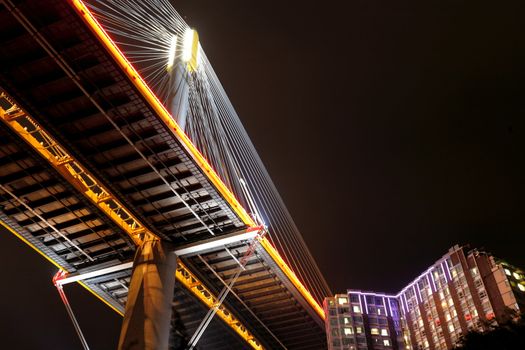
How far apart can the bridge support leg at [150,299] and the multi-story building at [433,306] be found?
2154 inches

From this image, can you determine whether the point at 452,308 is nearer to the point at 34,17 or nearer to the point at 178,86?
the point at 178,86

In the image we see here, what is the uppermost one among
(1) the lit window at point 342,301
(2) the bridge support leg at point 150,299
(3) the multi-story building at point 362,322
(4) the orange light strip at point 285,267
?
(1) the lit window at point 342,301

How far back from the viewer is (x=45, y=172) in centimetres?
3319

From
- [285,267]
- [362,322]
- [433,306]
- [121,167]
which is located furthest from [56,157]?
[433,306]

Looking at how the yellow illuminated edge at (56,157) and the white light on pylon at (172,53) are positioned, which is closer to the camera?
the yellow illuminated edge at (56,157)

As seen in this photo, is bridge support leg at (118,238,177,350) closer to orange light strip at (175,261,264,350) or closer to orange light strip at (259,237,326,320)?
orange light strip at (175,261,264,350)

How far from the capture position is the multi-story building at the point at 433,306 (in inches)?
2948

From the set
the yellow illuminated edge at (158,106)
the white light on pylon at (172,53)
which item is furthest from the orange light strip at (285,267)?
the white light on pylon at (172,53)

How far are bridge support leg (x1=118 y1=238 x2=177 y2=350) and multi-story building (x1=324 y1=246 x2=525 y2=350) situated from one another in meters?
54.7

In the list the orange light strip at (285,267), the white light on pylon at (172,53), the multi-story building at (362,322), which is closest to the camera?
the white light on pylon at (172,53)

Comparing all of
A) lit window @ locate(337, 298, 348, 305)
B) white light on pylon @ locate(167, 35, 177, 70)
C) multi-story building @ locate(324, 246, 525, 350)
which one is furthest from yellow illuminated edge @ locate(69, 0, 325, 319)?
lit window @ locate(337, 298, 348, 305)

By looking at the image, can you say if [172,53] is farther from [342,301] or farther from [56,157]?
[342,301]

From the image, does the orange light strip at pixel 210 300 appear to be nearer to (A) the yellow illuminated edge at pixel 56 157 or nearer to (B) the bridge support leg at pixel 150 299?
(A) the yellow illuminated edge at pixel 56 157

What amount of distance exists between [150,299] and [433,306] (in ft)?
220
